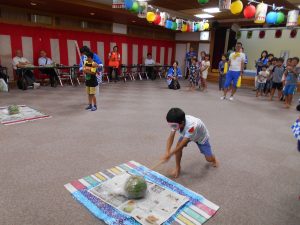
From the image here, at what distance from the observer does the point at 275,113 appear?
534cm

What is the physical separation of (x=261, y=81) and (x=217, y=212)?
626 centimetres

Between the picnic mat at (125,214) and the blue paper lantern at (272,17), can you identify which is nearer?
the picnic mat at (125,214)

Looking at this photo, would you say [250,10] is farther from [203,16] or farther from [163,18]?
[203,16]

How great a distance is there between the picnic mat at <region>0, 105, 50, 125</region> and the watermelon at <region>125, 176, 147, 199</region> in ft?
9.35

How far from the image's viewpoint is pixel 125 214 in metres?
1.84

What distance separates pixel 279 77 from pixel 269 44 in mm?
4374

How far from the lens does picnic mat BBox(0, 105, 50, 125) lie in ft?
13.1

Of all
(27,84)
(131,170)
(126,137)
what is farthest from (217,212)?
(27,84)

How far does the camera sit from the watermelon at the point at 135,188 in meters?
1.98

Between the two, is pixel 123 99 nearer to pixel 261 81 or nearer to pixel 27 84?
pixel 27 84

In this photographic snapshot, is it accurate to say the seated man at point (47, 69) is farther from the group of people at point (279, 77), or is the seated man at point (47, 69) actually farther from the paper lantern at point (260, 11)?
the group of people at point (279, 77)

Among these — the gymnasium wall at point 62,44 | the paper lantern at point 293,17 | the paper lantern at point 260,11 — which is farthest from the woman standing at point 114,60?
the paper lantern at point 293,17

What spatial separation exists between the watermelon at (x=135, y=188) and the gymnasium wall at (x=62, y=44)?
724cm

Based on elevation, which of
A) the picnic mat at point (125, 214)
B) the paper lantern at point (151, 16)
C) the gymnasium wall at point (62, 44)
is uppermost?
the paper lantern at point (151, 16)
